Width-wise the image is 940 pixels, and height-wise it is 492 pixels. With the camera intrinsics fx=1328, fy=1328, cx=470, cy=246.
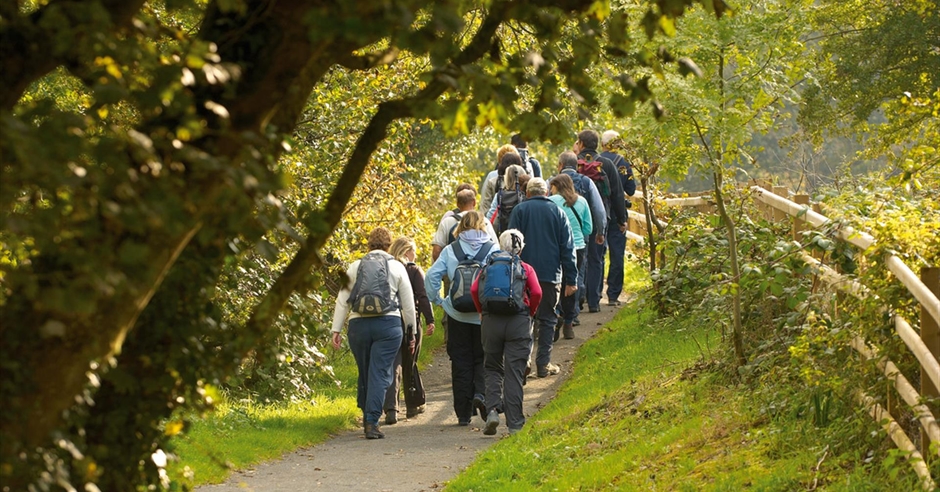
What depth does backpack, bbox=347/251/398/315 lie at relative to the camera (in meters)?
11.2

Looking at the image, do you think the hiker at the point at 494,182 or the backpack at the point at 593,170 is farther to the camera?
the backpack at the point at 593,170

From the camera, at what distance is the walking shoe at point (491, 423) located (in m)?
11.2

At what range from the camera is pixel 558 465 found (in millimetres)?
9305

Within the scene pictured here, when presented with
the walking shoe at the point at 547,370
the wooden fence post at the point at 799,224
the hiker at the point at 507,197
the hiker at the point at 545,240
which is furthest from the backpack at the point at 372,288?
the wooden fence post at the point at 799,224

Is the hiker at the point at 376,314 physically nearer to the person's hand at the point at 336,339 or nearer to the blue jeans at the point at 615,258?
the person's hand at the point at 336,339

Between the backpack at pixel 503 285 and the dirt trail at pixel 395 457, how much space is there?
1149 millimetres

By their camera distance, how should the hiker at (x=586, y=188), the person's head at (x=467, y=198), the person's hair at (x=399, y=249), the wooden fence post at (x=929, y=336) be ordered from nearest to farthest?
the wooden fence post at (x=929, y=336), the person's hair at (x=399, y=249), the person's head at (x=467, y=198), the hiker at (x=586, y=188)

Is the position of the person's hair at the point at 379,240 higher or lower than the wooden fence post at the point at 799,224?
lower

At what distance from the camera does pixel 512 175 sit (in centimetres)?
1426

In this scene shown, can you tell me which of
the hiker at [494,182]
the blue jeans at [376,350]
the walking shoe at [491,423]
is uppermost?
the hiker at [494,182]

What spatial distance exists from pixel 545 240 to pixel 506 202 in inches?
70.2

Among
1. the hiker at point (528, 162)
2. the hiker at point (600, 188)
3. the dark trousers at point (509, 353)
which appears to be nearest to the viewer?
Result: the dark trousers at point (509, 353)

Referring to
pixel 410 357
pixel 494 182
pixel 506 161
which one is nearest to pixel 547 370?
pixel 410 357

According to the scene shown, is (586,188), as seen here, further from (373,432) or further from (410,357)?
(373,432)
